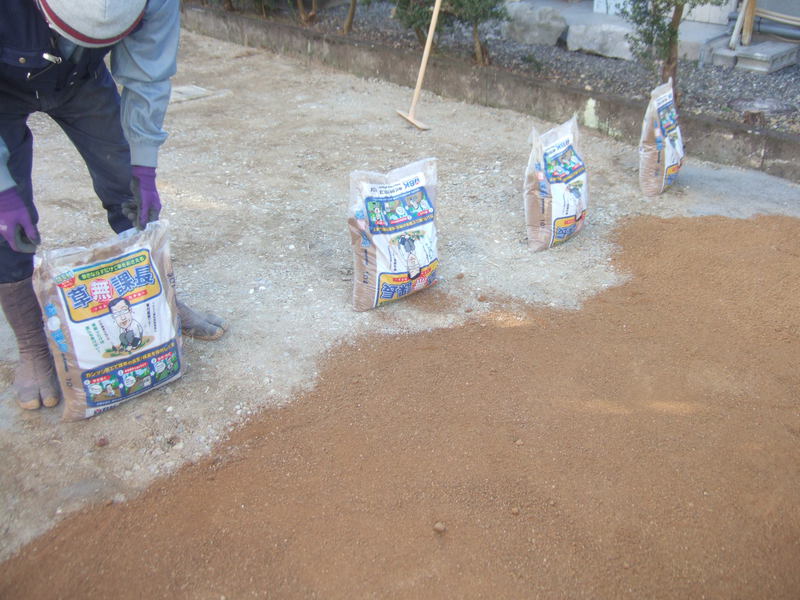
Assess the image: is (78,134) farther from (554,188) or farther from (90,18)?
(554,188)

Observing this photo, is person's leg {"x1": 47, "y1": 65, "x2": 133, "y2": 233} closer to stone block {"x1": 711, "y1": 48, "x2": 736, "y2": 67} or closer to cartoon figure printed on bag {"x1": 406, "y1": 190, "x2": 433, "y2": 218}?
cartoon figure printed on bag {"x1": 406, "y1": 190, "x2": 433, "y2": 218}

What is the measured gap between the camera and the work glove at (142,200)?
2.60 metres

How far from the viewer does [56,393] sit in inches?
99.3

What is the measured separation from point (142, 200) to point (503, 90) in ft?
12.9

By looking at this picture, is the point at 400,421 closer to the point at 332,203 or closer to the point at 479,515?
the point at 479,515

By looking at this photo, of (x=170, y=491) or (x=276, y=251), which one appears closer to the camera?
(x=170, y=491)

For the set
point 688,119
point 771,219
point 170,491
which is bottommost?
point 170,491

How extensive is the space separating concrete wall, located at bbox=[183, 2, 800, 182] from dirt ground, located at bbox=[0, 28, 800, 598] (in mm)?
595

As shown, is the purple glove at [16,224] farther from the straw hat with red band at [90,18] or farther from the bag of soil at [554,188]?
the bag of soil at [554,188]

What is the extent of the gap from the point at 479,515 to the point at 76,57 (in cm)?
197

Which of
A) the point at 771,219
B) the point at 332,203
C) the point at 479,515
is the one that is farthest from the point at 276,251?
the point at 771,219

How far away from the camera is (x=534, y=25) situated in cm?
709

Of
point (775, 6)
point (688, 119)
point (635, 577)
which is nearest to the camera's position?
point (635, 577)

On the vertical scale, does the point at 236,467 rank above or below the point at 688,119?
below
